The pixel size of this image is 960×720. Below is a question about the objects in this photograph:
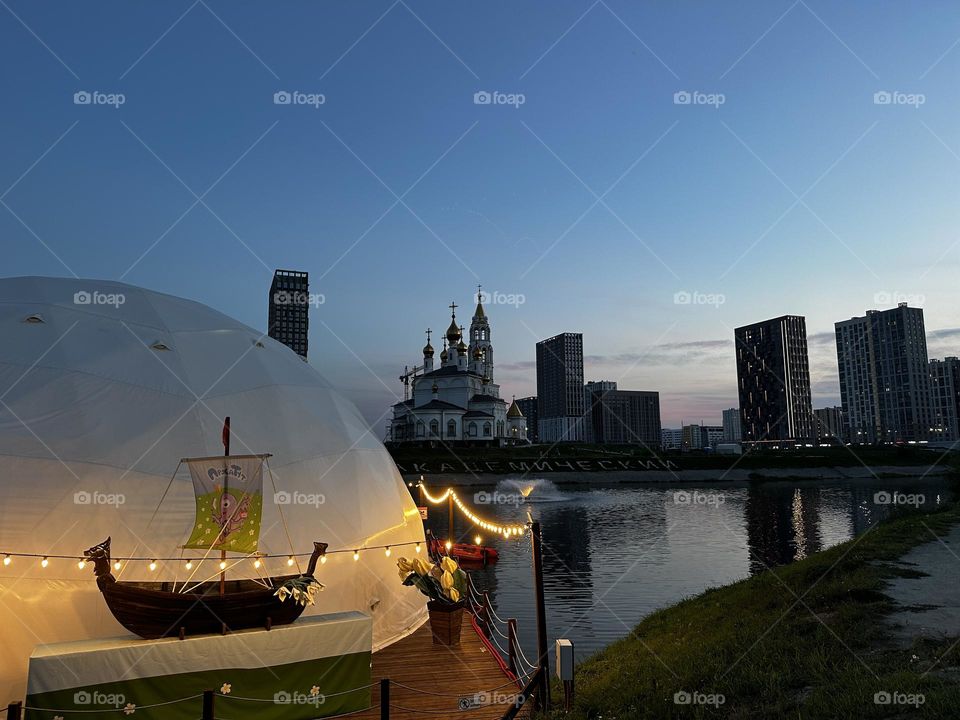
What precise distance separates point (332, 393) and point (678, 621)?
11809 millimetres

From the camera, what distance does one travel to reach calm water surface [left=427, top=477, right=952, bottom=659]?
72.3 feet

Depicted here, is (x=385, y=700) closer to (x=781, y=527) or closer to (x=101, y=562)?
(x=101, y=562)

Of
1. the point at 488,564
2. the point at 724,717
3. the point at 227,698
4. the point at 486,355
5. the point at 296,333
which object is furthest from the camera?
the point at 296,333

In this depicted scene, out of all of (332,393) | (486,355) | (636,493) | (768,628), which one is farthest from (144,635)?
(486,355)

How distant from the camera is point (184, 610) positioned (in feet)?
32.2

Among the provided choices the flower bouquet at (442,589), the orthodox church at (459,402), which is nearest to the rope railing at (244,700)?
the flower bouquet at (442,589)

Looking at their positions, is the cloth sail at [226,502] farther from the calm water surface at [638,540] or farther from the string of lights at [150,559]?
the calm water surface at [638,540]

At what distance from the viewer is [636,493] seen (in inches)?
2549

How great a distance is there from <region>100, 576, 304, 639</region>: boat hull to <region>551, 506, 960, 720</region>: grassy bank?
16.9 ft

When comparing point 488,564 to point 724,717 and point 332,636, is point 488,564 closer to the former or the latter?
point 332,636

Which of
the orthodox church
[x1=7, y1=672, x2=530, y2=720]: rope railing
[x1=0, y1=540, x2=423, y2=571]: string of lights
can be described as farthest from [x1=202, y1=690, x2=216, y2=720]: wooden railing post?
the orthodox church

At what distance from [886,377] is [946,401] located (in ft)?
55.0

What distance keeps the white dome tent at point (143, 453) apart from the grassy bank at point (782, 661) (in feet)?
→ 18.2

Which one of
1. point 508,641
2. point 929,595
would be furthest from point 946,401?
point 508,641
